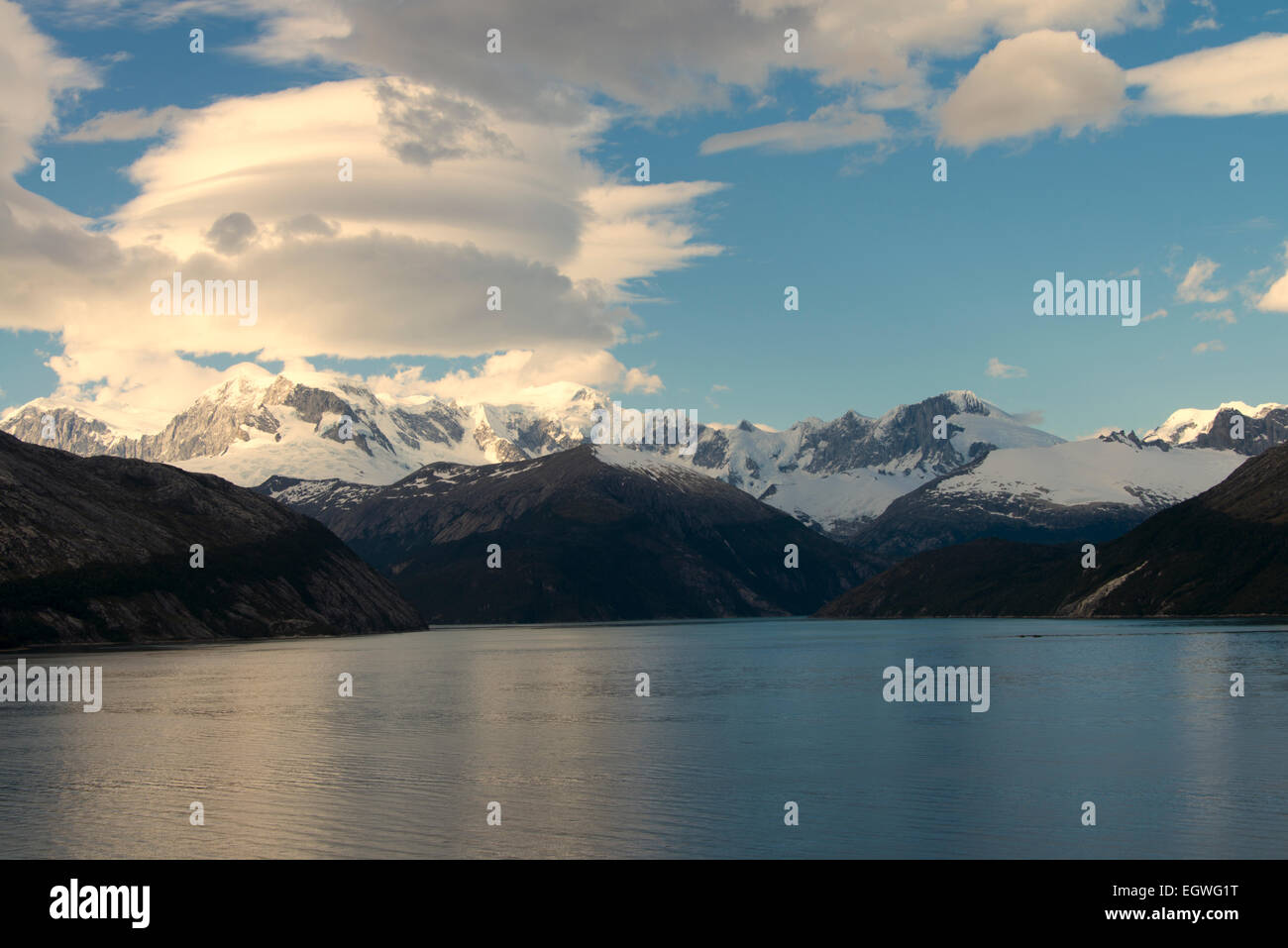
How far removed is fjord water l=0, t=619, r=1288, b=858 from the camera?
219 ft

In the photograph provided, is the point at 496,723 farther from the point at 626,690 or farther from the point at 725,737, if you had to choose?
the point at 626,690

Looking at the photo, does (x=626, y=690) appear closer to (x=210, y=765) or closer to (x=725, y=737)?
(x=725, y=737)

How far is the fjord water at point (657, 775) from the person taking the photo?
219 ft

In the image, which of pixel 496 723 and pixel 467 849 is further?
pixel 496 723

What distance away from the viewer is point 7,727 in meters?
126

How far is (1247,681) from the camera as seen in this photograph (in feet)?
490

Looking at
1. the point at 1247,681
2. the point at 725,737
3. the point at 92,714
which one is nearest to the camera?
the point at 725,737

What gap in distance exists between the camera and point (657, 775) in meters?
88.4
